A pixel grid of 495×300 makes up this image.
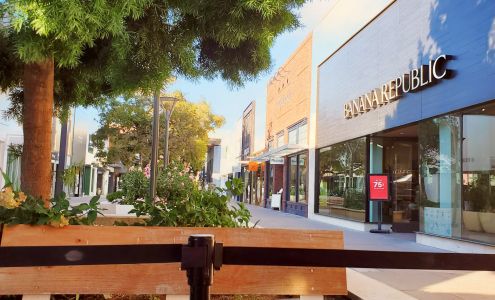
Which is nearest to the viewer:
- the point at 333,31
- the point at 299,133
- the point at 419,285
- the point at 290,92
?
the point at 419,285

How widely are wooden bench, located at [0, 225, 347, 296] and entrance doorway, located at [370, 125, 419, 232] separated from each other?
12.0 m

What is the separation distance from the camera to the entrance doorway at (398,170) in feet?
50.5

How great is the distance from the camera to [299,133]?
80.2 ft

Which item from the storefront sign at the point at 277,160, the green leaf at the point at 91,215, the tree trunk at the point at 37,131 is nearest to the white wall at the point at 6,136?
the storefront sign at the point at 277,160

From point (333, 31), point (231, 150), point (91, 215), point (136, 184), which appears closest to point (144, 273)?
point (91, 215)

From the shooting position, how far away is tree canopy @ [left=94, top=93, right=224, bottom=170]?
30.1 m

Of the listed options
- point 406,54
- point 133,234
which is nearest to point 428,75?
point 406,54

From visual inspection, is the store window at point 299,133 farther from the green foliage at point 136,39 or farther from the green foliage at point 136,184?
the green foliage at point 136,39

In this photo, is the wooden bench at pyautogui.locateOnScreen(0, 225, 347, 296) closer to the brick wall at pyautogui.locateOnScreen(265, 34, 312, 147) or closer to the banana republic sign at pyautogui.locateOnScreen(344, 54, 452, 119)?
the banana republic sign at pyautogui.locateOnScreen(344, 54, 452, 119)

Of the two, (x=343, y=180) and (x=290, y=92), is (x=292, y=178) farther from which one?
(x=343, y=180)

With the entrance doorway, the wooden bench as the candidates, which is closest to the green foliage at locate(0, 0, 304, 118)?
the wooden bench

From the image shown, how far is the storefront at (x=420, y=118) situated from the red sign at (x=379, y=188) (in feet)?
3.87

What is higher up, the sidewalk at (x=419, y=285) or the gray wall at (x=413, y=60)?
the gray wall at (x=413, y=60)

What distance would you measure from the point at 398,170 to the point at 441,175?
A: 15.9 ft
